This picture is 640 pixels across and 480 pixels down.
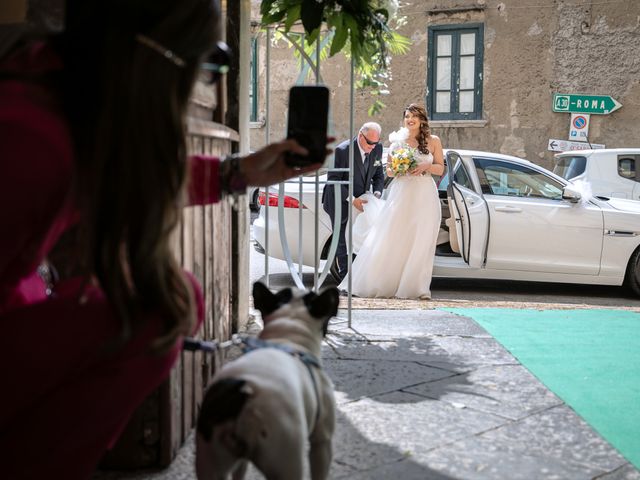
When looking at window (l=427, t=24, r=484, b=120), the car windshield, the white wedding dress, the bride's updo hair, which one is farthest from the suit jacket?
window (l=427, t=24, r=484, b=120)

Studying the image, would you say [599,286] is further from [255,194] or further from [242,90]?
[255,194]

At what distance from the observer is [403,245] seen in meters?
9.38

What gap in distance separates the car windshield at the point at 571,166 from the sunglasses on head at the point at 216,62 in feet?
37.7

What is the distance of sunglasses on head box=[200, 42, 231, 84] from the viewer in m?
1.94

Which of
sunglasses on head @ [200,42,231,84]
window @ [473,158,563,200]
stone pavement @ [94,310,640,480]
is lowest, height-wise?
stone pavement @ [94,310,640,480]

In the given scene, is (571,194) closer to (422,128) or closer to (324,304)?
(422,128)

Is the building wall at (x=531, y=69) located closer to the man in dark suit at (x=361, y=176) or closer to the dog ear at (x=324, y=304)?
the man in dark suit at (x=361, y=176)

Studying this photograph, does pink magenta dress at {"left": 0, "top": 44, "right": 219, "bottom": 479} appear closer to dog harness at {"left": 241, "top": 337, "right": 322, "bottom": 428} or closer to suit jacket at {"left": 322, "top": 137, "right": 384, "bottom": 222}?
dog harness at {"left": 241, "top": 337, "right": 322, "bottom": 428}

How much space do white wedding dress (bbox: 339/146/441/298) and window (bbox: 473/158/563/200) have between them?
0.81 m

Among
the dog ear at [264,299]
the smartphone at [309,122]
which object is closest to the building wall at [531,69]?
the smartphone at [309,122]

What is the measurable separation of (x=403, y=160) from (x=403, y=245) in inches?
38.2

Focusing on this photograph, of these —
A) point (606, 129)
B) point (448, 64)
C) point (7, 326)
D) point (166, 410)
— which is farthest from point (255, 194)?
point (7, 326)

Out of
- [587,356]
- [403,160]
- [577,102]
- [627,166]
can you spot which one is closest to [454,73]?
[577,102]

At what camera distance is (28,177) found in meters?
1.54
